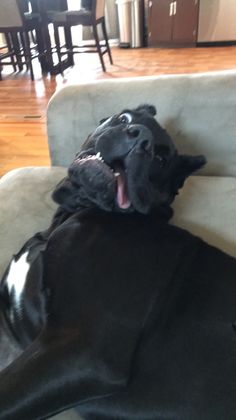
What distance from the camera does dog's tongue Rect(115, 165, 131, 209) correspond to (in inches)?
33.5

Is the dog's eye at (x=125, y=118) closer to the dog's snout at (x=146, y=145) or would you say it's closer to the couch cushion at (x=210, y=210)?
the dog's snout at (x=146, y=145)

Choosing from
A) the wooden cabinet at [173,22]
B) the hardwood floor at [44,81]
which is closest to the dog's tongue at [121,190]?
the hardwood floor at [44,81]

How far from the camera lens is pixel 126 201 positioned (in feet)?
2.82

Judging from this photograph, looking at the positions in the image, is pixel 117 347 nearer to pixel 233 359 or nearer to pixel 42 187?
pixel 233 359

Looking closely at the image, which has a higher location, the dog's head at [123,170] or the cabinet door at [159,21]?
the dog's head at [123,170]

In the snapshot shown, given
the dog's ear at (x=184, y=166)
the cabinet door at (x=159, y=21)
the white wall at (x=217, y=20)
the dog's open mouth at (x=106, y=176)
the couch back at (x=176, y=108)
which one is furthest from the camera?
the cabinet door at (x=159, y=21)

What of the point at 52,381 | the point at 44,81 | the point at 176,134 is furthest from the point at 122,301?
the point at 44,81

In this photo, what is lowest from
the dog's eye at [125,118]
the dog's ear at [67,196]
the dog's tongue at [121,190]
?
the dog's ear at [67,196]

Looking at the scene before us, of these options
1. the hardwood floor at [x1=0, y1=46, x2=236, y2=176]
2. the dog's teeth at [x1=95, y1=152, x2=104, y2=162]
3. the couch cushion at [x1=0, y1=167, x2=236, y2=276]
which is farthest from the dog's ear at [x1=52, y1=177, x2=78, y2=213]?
the hardwood floor at [x1=0, y1=46, x2=236, y2=176]

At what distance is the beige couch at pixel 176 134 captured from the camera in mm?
1146

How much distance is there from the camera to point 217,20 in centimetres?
520

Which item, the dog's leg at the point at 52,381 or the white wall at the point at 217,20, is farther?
the white wall at the point at 217,20

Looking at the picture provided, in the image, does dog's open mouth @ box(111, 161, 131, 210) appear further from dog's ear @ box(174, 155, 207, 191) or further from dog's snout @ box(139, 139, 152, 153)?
dog's ear @ box(174, 155, 207, 191)

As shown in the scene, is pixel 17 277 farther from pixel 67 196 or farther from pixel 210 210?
pixel 210 210
